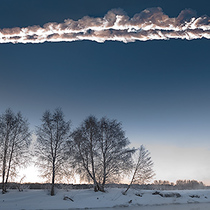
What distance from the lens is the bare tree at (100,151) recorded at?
85.2ft

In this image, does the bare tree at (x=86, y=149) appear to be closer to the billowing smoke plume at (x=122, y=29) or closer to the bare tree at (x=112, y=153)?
the bare tree at (x=112, y=153)

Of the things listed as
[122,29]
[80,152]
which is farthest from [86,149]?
[122,29]

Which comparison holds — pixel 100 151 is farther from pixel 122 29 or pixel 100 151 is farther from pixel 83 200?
pixel 122 29

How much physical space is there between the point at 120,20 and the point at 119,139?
58.7 feet

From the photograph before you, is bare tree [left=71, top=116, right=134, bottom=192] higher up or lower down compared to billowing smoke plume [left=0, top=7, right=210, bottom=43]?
lower down

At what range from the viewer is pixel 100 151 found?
1074 inches

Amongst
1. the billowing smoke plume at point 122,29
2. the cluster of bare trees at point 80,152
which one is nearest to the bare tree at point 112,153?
the cluster of bare trees at point 80,152

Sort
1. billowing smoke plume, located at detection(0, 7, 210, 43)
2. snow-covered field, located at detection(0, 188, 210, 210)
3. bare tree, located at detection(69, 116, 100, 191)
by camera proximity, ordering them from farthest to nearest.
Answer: bare tree, located at detection(69, 116, 100, 191) < snow-covered field, located at detection(0, 188, 210, 210) < billowing smoke plume, located at detection(0, 7, 210, 43)

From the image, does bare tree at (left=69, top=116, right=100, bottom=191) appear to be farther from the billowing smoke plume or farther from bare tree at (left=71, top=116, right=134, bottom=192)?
the billowing smoke plume

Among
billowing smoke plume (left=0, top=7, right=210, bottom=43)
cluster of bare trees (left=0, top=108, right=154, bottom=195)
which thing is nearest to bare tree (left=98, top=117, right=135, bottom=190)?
cluster of bare trees (left=0, top=108, right=154, bottom=195)

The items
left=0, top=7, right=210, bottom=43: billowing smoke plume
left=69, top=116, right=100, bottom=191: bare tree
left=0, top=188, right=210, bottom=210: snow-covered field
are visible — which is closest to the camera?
left=0, top=7, right=210, bottom=43: billowing smoke plume

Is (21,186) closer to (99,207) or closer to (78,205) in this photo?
(78,205)

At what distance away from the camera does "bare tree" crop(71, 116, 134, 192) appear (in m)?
26.0

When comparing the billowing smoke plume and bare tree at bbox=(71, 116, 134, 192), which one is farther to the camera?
bare tree at bbox=(71, 116, 134, 192)
